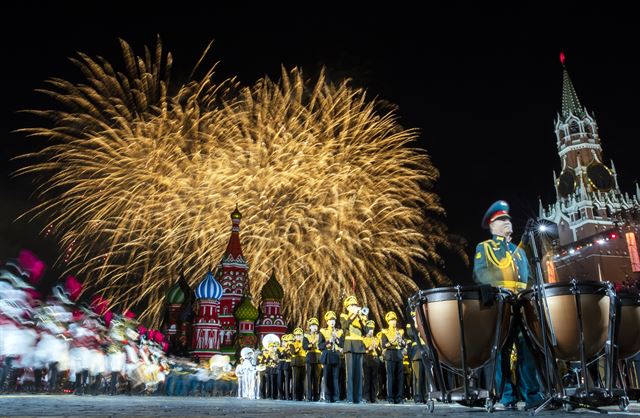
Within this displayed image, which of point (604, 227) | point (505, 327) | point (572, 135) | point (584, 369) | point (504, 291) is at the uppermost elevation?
point (572, 135)

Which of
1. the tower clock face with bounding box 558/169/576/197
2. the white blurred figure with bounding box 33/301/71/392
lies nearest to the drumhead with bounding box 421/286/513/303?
the white blurred figure with bounding box 33/301/71/392

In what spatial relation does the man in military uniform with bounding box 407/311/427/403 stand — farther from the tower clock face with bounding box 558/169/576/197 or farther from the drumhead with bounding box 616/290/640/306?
the tower clock face with bounding box 558/169/576/197

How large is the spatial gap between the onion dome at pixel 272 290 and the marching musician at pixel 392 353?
30.9 metres

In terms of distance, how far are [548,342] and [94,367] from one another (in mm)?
19420

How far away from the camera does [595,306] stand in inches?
201

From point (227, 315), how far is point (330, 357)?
3044 centimetres

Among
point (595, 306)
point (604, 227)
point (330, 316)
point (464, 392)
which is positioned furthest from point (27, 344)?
point (604, 227)

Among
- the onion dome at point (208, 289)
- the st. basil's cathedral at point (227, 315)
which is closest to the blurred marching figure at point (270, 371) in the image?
the st. basil's cathedral at point (227, 315)

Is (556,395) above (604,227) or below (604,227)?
below

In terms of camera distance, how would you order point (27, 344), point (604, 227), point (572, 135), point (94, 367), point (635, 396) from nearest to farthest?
point (635, 396)
point (27, 344)
point (94, 367)
point (604, 227)
point (572, 135)

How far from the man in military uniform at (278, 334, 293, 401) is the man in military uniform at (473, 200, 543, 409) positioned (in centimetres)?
1006

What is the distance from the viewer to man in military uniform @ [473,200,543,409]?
5.82 m

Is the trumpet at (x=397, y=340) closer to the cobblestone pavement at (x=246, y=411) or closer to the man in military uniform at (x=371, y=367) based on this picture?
the man in military uniform at (x=371, y=367)

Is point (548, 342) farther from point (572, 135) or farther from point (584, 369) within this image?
point (572, 135)
